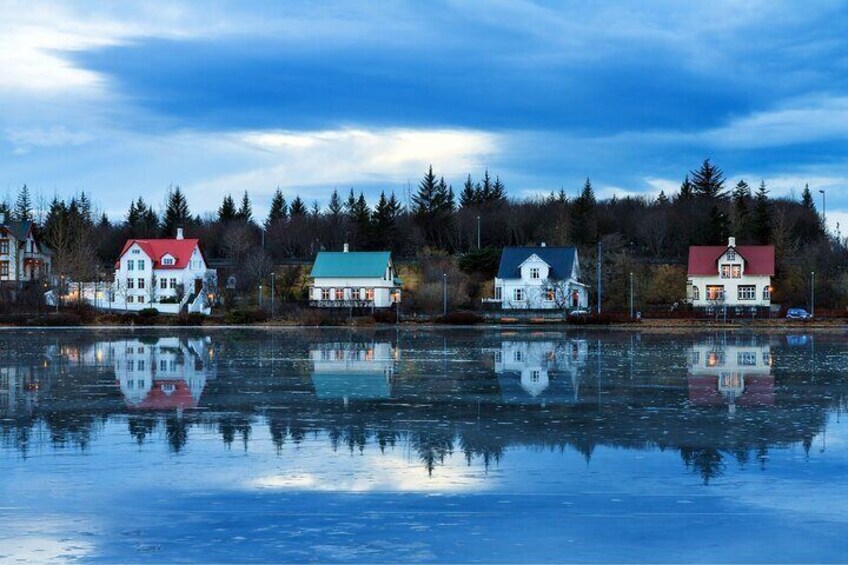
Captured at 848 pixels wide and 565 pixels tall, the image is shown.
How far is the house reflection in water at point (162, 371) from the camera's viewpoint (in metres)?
22.6

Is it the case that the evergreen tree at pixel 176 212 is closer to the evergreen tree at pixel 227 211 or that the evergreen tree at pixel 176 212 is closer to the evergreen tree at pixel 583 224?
the evergreen tree at pixel 227 211

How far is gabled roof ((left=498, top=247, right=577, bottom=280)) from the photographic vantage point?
87.6 meters

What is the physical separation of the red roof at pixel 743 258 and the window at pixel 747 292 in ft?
4.47

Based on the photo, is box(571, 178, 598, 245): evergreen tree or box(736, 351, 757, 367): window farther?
box(571, 178, 598, 245): evergreen tree

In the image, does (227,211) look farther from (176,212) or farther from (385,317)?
(385,317)

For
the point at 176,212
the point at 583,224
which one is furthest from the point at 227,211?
the point at 583,224

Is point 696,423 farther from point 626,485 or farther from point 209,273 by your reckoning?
point 209,273

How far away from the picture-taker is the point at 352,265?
9156 centimetres

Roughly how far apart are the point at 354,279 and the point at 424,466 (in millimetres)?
76528

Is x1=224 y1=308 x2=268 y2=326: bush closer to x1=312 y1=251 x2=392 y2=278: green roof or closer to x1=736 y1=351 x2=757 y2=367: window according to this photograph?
x1=312 y1=251 x2=392 y2=278: green roof

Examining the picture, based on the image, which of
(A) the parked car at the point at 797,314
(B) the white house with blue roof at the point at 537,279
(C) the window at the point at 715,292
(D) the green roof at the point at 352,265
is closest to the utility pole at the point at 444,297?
(B) the white house with blue roof at the point at 537,279

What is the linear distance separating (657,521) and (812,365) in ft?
78.1

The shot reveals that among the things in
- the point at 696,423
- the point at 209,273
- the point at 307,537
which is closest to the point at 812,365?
the point at 696,423

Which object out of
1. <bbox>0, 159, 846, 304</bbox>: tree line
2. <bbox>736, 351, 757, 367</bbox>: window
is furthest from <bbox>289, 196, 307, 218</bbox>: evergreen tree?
<bbox>736, 351, 757, 367</bbox>: window
